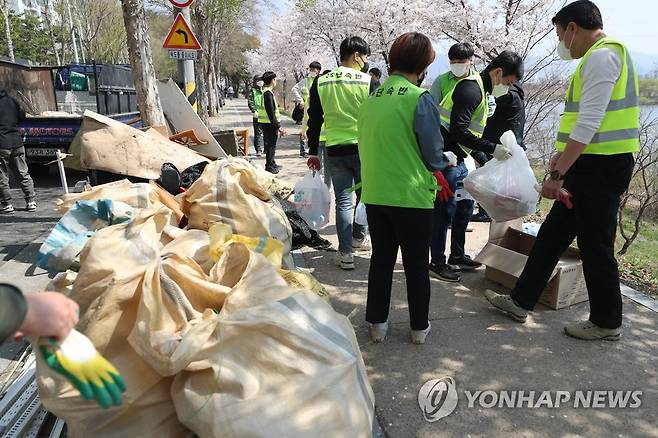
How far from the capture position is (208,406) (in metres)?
1.76

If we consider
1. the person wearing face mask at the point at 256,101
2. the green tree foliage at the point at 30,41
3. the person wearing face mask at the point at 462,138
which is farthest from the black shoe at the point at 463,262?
the green tree foliage at the point at 30,41

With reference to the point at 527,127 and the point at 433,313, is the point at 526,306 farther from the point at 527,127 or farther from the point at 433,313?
the point at 527,127

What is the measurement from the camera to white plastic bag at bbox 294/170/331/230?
4848 millimetres

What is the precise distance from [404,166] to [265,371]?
146 centimetres

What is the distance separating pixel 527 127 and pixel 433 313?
271 inches

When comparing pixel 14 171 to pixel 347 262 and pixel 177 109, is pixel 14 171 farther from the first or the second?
pixel 347 262

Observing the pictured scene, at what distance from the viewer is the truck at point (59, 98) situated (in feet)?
26.5

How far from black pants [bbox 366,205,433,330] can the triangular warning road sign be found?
5.99m

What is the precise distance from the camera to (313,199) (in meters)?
4.91

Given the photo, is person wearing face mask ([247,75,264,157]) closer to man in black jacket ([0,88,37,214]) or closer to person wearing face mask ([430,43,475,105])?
man in black jacket ([0,88,37,214])

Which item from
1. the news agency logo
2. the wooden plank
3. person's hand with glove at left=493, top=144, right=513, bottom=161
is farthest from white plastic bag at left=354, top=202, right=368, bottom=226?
the wooden plank

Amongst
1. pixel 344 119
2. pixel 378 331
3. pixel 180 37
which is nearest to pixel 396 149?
pixel 378 331

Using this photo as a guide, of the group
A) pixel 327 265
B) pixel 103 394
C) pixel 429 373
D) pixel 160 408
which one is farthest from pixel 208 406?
pixel 327 265

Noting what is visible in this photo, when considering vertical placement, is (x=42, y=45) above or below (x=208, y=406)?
above
